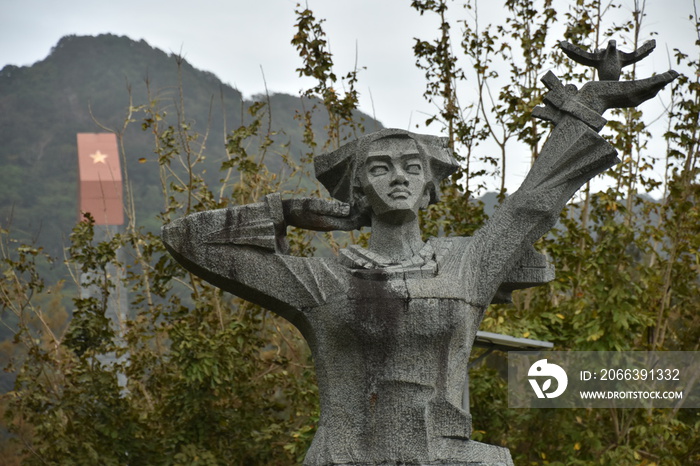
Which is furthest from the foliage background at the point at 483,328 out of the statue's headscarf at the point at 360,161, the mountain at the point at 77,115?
the mountain at the point at 77,115

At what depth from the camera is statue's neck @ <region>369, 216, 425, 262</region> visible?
6.30 meters

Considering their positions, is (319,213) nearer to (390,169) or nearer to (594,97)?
(390,169)

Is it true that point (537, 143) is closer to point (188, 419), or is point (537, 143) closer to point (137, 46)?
point (188, 419)

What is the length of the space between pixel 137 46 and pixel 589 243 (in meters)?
20.7

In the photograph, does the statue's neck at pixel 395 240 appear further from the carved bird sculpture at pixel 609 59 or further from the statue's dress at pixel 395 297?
the carved bird sculpture at pixel 609 59

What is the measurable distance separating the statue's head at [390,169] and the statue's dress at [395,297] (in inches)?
12.8

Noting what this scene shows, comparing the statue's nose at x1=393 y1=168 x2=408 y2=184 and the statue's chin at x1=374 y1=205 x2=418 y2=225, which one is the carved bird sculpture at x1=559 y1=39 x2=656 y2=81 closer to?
the statue's nose at x1=393 y1=168 x2=408 y2=184

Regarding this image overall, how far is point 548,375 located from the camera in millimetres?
11273

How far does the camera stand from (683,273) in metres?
11.8

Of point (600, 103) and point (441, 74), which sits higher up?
point (441, 74)

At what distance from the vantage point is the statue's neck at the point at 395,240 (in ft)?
20.7

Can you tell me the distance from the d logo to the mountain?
1343 centimetres

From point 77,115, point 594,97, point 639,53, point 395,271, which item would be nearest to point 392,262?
point 395,271

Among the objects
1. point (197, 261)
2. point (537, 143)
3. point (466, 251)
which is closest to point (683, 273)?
point (537, 143)
